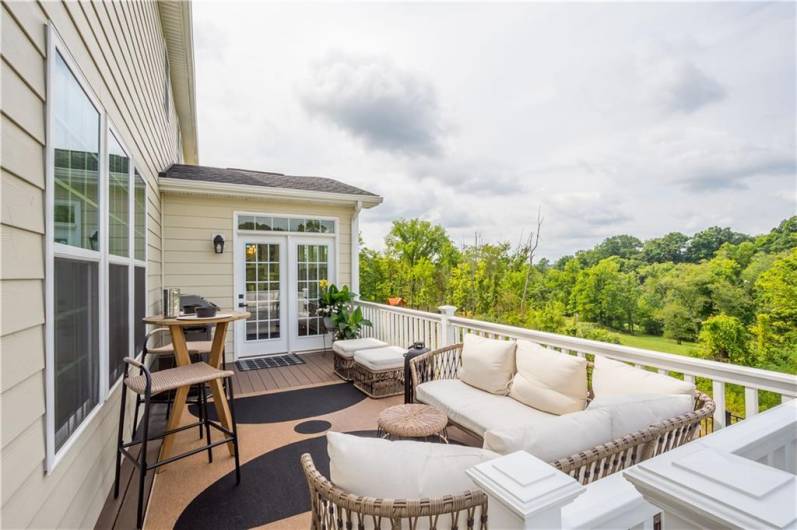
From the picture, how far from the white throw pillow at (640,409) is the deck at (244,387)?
2.74 m

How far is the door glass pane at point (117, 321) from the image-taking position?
2521 mm

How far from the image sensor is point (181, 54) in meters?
5.94

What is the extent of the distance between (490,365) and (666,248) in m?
14.4

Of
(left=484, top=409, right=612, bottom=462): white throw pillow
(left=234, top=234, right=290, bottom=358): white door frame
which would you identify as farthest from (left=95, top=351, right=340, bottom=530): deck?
(left=484, top=409, right=612, bottom=462): white throw pillow

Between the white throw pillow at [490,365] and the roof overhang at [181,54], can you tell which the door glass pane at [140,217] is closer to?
the roof overhang at [181,54]

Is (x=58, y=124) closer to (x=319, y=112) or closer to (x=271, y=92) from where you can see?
(x=271, y=92)

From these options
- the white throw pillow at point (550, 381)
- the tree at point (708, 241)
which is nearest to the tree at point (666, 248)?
the tree at point (708, 241)

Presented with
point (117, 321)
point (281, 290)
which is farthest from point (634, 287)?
point (117, 321)

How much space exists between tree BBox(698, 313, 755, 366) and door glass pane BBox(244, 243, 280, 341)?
454 inches

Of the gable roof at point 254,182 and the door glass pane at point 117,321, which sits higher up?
the gable roof at point 254,182

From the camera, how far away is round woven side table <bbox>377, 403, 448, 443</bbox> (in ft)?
8.22

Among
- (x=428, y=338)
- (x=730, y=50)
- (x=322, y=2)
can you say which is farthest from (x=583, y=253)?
(x=322, y=2)

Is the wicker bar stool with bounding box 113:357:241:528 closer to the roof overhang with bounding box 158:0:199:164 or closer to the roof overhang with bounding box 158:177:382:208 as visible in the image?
the roof overhang with bounding box 158:177:382:208

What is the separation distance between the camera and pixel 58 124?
165cm
